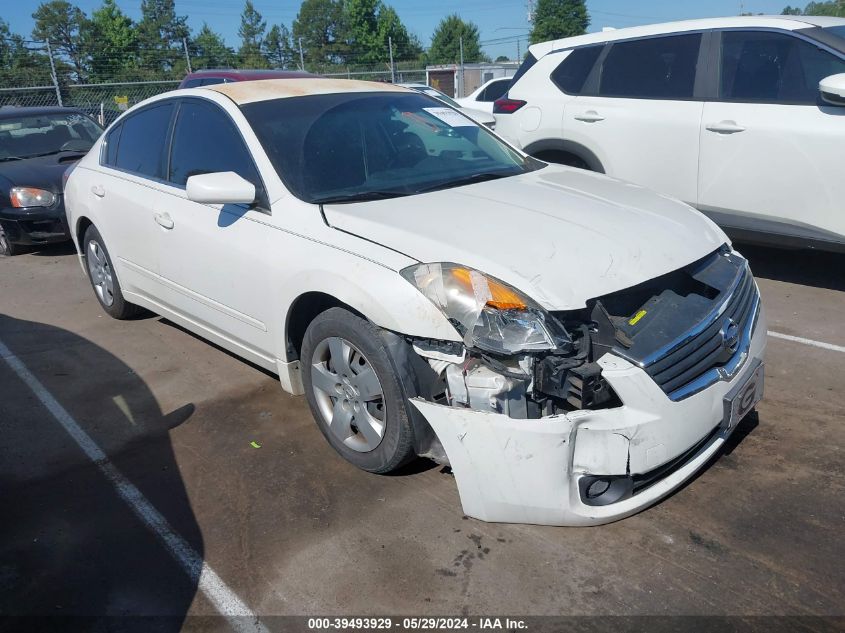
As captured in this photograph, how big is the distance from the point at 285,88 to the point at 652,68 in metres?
3.30

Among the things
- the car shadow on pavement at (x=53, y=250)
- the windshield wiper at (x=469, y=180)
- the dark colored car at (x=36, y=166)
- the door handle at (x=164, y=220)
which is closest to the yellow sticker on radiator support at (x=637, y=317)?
the windshield wiper at (x=469, y=180)

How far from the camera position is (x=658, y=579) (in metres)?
2.62

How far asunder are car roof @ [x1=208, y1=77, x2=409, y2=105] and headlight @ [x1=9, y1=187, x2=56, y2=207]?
428cm

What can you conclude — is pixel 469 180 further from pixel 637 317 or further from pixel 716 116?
pixel 716 116

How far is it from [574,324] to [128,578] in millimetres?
1966

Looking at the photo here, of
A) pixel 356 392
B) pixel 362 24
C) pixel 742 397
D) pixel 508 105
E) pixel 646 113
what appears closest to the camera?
pixel 742 397

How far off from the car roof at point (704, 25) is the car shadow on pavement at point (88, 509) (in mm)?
4651

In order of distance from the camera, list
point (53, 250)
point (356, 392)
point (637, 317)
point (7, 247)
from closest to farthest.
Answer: point (637, 317) → point (356, 392) → point (7, 247) → point (53, 250)

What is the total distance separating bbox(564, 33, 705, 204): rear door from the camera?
18.7 feet

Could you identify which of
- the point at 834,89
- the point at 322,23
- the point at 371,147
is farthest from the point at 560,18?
the point at 371,147

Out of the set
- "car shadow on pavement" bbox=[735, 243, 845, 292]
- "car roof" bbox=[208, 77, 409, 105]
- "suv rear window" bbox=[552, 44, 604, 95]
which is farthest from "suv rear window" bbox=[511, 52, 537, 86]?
"car roof" bbox=[208, 77, 409, 105]

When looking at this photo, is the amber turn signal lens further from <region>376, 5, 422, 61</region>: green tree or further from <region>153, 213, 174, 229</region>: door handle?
<region>376, 5, 422, 61</region>: green tree

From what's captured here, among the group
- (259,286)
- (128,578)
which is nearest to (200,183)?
(259,286)

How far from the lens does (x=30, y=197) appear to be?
24.9 feet
